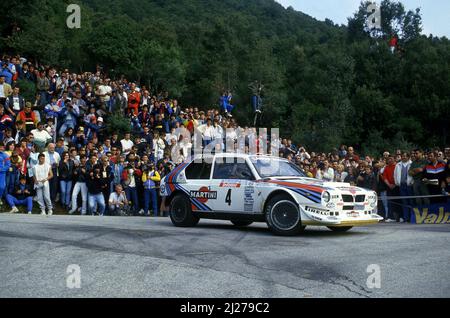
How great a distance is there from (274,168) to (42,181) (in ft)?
25.7

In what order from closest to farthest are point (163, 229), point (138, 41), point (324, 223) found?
point (324, 223) < point (163, 229) < point (138, 41)

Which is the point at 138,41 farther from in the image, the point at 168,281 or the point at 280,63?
the point at 168,281

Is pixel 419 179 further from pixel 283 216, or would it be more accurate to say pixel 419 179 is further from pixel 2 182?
pixel 2 182

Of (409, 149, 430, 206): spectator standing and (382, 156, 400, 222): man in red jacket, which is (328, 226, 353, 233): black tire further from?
(382, 156, 400, 222): man in red jacket

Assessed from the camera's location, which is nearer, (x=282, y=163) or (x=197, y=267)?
(x=197, y=267)

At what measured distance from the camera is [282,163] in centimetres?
1324

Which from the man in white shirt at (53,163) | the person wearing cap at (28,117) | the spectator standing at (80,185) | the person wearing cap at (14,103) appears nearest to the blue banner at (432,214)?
the spectator standing at (80,185)

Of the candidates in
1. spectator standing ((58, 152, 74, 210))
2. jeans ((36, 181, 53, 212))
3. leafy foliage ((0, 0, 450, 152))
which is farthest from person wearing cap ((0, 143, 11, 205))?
leafy foliage ((0, 0, 450, 152))

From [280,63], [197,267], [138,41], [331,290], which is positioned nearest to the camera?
[331,290]

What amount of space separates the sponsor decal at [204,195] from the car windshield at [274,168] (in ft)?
3.85

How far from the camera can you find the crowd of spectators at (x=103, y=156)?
17109 mm

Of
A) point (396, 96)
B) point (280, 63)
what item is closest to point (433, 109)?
point (396, 96)

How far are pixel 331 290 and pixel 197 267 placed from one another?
2105 millimetres

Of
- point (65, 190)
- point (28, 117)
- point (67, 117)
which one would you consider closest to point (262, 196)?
point (65, 190)
